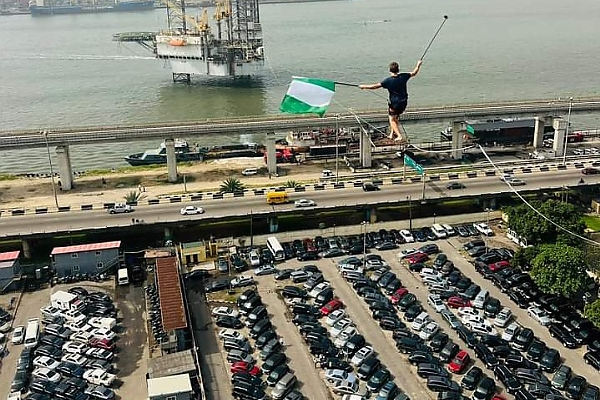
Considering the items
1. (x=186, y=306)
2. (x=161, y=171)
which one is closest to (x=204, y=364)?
(x=186, y=306)

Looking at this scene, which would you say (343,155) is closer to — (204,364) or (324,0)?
(204,364)

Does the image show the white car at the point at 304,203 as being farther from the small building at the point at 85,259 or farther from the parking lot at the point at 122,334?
the parking lot at the point at 122,334

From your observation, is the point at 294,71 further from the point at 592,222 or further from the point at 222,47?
the point at 592,222

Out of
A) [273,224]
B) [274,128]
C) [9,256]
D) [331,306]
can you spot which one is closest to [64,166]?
[9,256]

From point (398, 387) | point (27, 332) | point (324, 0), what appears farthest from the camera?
point (324, 0)

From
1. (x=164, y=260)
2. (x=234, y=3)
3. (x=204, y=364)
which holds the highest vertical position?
(x=234, y=3)

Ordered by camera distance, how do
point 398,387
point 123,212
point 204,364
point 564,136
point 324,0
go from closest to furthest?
point 398,387 → point 204,364 → point 123,212 → point 564,136 → point 324,0

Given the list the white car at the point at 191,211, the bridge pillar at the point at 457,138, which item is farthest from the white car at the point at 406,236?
the bridge pillar at the point at 457,138
